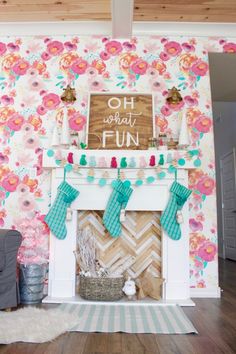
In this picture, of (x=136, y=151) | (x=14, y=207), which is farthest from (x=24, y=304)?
(x=136, y=151)

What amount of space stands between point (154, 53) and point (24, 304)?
8.50 ft

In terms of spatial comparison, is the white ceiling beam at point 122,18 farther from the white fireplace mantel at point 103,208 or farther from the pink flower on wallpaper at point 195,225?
the pink flower on wallpaper at point 195,225

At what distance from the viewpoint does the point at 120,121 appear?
321 cm

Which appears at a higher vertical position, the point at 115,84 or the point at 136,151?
the point at 115,84

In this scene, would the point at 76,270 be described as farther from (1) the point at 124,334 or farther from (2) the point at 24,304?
(1) the point at 124,334

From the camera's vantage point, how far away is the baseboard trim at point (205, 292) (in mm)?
2953

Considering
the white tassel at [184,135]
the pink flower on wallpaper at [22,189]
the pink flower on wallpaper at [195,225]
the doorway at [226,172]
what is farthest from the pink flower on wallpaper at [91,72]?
the doorway at [226,172]

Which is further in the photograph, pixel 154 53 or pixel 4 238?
pixel 154 53

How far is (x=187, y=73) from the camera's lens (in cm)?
331

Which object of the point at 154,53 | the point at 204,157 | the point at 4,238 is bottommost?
the point at 4,238

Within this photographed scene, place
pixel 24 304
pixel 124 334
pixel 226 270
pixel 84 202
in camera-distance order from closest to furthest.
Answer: pixel 124 334, pixel 24 304, pixel 84 202, pixel 226 270

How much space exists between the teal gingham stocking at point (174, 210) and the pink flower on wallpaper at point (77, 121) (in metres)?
1.07

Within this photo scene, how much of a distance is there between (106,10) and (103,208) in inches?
71.7

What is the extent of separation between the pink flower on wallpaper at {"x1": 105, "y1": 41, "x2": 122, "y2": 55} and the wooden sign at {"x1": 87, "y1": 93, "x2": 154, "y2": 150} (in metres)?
0.45
